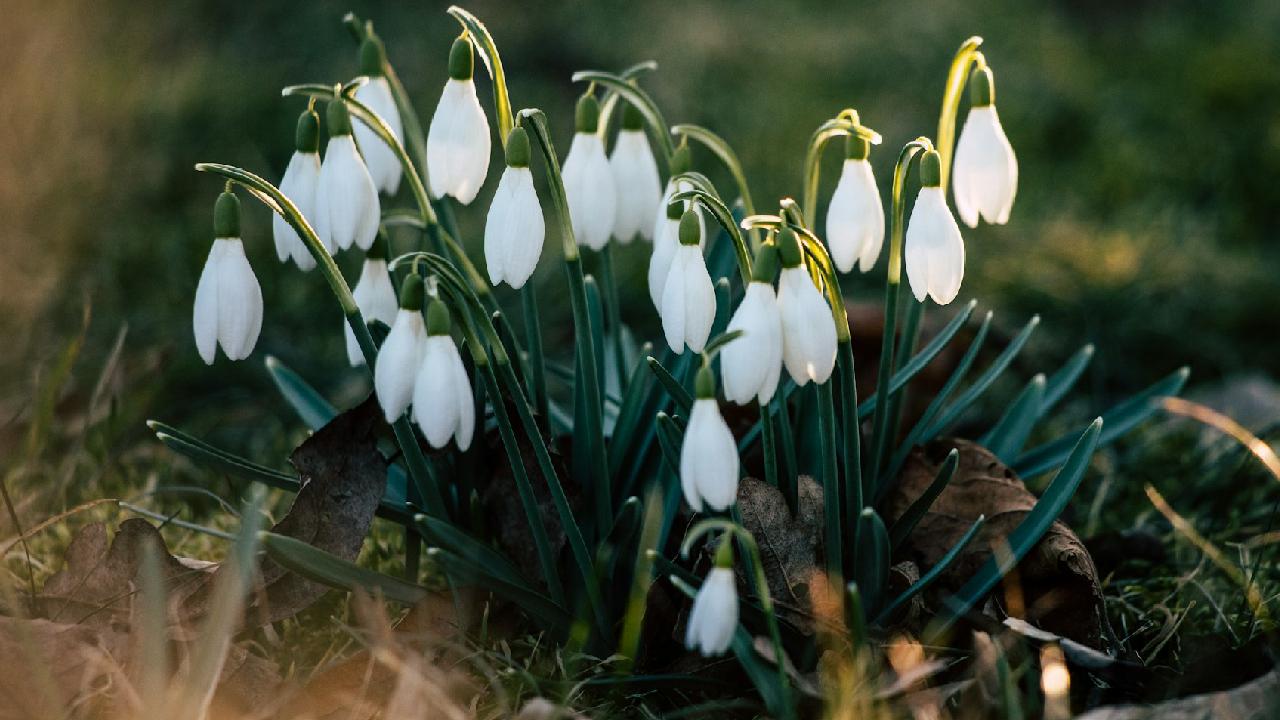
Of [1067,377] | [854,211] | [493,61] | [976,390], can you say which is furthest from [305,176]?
[1067,377]

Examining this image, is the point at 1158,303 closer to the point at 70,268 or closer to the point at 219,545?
the point at 219,545

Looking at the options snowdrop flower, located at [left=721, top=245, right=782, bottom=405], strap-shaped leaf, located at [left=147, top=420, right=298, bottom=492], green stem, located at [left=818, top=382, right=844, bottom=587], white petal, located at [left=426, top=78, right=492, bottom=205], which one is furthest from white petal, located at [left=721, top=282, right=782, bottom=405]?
strap-shaped leaf, located at [left=147, top=420, right=298, bottom=492]

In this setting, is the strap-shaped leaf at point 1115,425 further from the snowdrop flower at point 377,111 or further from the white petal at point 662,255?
the snowdrop flower at point 377,111

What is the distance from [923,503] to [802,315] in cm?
37

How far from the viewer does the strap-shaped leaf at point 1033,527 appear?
1331mm

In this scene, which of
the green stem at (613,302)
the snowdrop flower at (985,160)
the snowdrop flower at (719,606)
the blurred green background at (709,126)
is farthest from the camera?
the blurred green background at (709,126)

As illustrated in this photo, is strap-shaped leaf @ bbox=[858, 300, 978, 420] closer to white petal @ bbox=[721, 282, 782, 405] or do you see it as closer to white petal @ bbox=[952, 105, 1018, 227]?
white petal @ bbox=[952, 105, 1018, 227]

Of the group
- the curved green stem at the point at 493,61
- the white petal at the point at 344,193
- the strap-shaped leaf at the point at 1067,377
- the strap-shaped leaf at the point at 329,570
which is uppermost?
the curved green stem at the point at 493,61

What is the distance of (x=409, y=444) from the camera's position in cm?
132

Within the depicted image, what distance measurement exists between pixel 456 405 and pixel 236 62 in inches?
139

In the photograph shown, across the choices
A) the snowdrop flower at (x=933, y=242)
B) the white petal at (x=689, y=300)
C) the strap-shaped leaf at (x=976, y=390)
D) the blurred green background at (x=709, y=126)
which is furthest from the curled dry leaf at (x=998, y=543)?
the blurred green background at (x=709, y=126)

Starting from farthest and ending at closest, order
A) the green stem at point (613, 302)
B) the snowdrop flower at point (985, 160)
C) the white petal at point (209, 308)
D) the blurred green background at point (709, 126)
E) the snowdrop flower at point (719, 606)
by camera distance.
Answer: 1. the blurred green background at point (709, 126)
2. the green stem at point (613, 302)
3. the snowdrop flower at point (985, 160)
4. the white petal at point (209, 308)
5. the snowdrop flower at point (719, 606)

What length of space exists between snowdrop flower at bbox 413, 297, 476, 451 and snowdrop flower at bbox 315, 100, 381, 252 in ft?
0.47

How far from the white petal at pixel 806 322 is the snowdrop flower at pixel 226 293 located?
53 centimetres
